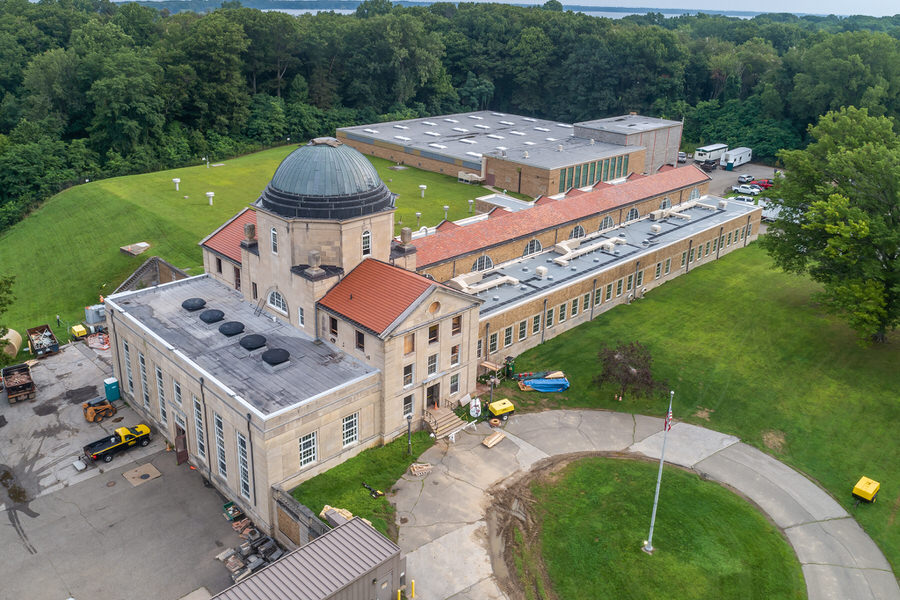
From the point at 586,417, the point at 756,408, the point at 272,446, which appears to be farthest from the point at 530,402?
the point at 272,446

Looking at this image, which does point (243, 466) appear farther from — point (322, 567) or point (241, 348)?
point (322, 567)

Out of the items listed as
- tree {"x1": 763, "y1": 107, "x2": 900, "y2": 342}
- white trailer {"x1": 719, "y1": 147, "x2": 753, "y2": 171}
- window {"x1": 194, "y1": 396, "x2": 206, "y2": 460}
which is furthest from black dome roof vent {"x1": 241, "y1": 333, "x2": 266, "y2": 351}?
white trailer {"x1": 719, "y1": 147, "x2": 753, "y2": 171}

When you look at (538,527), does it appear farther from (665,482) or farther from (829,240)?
(829,240)

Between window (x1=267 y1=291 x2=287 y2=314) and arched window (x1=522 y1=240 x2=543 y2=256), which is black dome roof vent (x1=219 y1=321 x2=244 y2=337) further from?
arched window (x1=522 y1=240 x2=543 y2=256)

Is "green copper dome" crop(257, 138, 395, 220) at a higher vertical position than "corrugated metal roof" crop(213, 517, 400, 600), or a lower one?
higher

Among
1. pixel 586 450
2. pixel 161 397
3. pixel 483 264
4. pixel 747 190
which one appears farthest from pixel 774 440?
pixel 747 190
